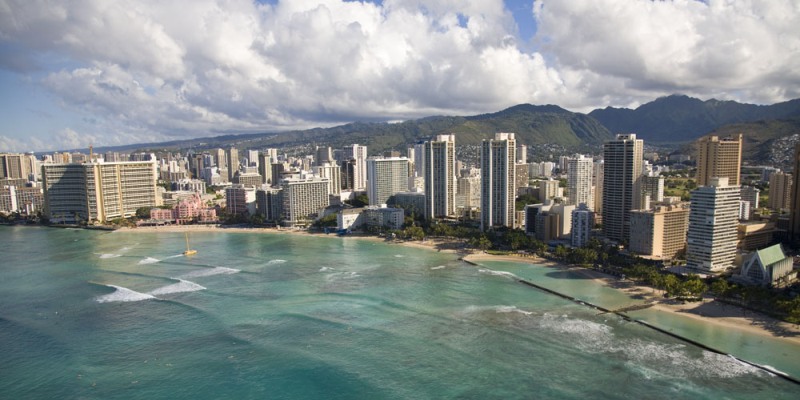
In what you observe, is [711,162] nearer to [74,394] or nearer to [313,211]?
[313,211]

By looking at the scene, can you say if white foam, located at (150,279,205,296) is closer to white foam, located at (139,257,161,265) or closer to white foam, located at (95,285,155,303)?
white foam, located at (95,285,155,303)

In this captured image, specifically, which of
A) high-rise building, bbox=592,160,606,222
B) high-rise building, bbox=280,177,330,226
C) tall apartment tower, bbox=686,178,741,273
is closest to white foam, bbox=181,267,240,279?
high-rise building, bbox=280,177,330,226

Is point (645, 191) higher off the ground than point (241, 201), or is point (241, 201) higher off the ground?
point (645, 191)

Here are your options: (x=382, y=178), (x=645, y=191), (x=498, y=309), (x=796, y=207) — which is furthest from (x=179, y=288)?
(x=796, y=207)

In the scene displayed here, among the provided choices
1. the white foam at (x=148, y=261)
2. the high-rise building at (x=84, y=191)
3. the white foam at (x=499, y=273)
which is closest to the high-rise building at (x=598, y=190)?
the white foam at (x=499, y=273)

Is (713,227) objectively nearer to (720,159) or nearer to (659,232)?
(659,232)

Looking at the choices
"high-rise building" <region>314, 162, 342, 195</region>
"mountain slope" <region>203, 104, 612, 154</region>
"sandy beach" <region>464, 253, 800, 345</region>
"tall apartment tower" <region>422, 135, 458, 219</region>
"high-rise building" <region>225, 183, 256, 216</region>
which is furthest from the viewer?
"mountain slope" <region>203, 104, 612, 154</region>

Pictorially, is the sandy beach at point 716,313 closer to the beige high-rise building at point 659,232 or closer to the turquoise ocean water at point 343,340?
the turquoise ocean water at point 343,340

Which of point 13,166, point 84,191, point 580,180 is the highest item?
point 13,166
